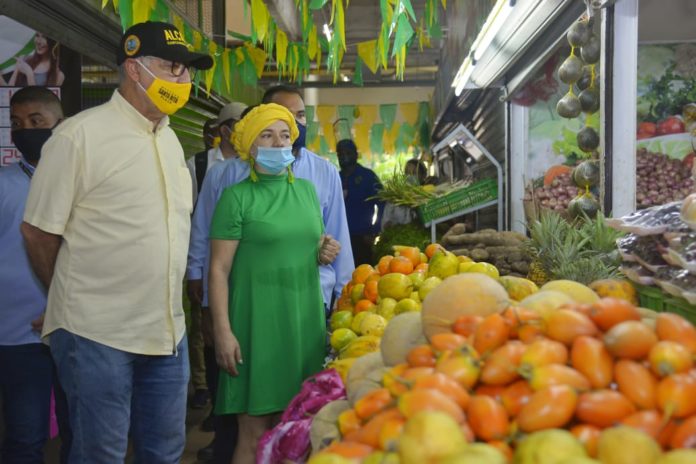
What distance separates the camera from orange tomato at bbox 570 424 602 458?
1.31m

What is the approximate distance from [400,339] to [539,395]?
591 millimetres

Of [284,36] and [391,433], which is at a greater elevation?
[284,36]

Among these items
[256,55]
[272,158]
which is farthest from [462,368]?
[256,55]

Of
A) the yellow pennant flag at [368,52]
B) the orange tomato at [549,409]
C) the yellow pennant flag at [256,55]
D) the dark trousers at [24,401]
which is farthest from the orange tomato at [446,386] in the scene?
the yellow pennant flag at [256,55]

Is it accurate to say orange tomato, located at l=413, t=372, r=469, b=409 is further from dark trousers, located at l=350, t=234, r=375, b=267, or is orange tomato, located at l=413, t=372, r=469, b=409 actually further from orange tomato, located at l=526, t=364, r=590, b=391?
dark trousers, located at l=350, t=234, r=375, b=267

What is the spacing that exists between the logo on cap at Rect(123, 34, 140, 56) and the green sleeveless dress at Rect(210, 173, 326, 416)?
2.46ft

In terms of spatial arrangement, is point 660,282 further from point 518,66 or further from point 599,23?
point 518,66

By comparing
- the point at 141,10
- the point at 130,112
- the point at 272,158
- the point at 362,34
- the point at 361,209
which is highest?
the point at 362,34

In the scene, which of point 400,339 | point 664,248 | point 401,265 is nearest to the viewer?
point 400,339

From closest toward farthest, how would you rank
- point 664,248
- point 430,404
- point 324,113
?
point 430,404 < point 664,248 < point 324,113

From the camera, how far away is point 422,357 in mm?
1634

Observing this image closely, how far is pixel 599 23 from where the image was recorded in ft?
12.6

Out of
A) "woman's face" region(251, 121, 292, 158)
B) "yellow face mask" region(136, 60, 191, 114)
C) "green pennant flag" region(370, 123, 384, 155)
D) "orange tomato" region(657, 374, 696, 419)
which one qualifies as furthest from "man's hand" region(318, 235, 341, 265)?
"green pennant flag" region(370, 123, 384, 155)

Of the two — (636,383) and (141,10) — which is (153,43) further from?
(636,383)
